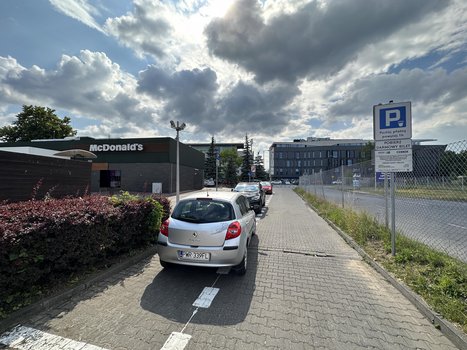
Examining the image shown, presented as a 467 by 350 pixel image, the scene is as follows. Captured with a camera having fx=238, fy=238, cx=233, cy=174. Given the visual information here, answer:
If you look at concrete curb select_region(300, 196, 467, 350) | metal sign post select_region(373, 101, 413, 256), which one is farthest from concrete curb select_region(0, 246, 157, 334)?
metal sign post select_region(373, 101, 413, 256)

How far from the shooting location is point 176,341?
2598 mm

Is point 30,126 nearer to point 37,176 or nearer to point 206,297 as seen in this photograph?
point 37,176

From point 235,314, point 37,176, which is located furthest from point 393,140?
point 37,176

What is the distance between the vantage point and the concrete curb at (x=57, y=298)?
2.81 m

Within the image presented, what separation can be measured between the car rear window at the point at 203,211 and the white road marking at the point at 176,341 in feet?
5.98

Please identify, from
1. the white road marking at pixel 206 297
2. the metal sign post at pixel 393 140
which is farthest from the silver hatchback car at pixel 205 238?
the metal sign post at pixel 393 140

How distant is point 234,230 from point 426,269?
138 inches

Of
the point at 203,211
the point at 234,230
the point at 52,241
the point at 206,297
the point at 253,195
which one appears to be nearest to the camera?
the point at 52,241

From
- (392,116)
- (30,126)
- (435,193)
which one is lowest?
(435,193)

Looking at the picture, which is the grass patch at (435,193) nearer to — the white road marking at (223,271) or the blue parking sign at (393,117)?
the blue parking sign at (393,117)

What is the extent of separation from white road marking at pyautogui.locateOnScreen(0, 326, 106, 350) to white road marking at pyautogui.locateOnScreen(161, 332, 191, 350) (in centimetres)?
69

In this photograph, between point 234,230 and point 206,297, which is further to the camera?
point 234,230

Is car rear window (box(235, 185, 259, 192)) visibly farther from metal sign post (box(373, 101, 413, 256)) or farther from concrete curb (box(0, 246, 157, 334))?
concrete curb (box(0, 246, 157, 334))

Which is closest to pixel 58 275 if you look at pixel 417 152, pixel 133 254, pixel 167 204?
pixel 133 254
